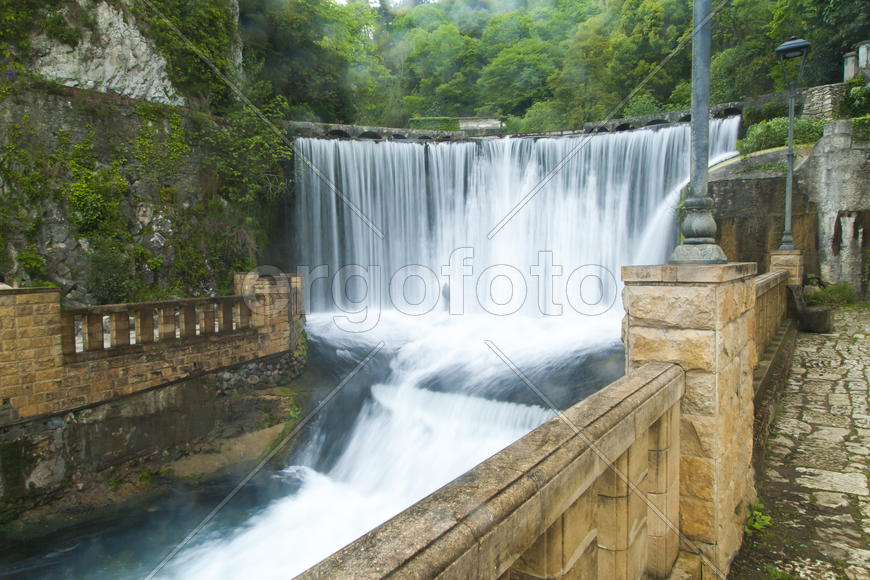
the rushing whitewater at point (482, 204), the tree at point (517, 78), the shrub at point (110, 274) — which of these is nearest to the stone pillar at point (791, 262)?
the rushing whitewater at point (482, 204)

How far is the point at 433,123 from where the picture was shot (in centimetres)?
3866

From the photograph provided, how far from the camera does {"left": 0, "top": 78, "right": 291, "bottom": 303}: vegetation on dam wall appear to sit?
10680mm

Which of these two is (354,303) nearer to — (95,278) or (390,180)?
(390,180)

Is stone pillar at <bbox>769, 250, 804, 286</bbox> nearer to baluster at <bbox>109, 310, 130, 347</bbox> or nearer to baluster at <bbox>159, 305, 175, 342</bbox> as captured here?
baluster at <bbox>159, 305, 175, 342</bbox>

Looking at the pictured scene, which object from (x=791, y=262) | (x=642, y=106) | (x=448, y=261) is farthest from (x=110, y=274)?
(x=642, y=106)

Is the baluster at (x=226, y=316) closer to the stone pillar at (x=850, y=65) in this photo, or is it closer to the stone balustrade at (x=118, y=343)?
the stone balustrade at (x=118, y=343)

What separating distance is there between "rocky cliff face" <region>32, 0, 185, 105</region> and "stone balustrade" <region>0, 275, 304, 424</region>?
6.83 meters

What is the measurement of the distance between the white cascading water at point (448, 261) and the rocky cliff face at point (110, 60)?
15.1 ft

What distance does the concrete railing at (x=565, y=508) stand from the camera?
53.1 inches

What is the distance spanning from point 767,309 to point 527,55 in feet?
125

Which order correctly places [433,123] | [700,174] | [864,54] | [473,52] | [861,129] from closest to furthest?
[700,174], [861,129], [864,54], [433,123], [473,52]

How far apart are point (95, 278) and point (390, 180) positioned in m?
10.0

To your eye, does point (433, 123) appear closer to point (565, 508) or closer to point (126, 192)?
point (126, 192)

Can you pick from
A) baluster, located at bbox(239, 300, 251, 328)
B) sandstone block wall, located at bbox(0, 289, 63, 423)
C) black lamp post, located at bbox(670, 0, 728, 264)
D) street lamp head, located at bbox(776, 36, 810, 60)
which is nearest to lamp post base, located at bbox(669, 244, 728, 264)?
black lamp post, located at bbox(670, 0, 728, 264)
